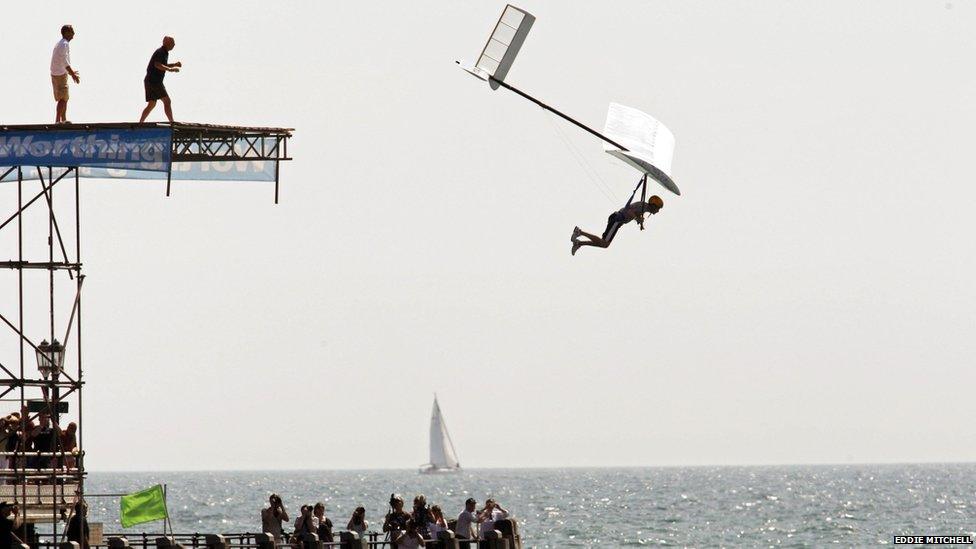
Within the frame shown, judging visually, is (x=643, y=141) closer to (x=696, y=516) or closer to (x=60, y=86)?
(x=60, y=86)

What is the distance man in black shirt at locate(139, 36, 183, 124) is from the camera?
32.8 meters

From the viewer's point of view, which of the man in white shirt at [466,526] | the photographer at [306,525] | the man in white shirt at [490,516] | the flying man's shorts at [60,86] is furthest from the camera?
the man in white shirt at [490,516]

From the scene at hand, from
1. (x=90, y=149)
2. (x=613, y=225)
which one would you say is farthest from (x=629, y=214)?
(x=90, y=149)

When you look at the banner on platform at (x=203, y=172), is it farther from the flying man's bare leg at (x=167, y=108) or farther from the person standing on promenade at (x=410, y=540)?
the person standing on promenade at (x=410, y=540)

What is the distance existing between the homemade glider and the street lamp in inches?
366

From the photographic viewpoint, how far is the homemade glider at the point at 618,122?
29.7 meters

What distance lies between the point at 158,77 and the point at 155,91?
0.27 metres

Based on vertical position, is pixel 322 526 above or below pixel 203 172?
below

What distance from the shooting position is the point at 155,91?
3306 centimetres

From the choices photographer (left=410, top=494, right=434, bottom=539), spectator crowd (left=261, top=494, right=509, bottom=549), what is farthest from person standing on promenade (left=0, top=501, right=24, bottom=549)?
photographer (left=410, top=494, right=434, bottom=539)

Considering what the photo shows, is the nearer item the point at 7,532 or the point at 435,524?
the point at 7,532

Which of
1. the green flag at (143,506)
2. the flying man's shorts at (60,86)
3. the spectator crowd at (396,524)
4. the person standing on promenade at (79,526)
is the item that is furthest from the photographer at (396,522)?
the flying man's shorts at (60,86)

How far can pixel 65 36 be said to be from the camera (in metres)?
32.8

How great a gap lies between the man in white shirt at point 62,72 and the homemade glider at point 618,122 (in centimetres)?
715
